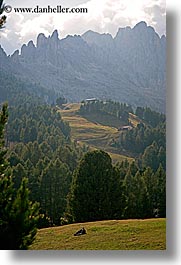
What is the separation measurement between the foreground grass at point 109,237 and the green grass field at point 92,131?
66 cm

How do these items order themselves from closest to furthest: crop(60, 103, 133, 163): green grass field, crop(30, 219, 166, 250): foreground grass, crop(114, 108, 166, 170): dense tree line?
crop(30, 219, 166, 250): foreground grass, crop(114, 108, 166, 170): dense tree line, crop(60, 103, 133, 163): green grass field

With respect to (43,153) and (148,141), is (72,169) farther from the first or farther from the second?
(148,141)

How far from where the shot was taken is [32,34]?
5.75 meters

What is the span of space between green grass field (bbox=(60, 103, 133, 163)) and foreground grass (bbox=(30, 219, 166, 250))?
658 mm

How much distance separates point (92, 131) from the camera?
570 cm

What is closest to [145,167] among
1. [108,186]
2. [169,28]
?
[108,186]

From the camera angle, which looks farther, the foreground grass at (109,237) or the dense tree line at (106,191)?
the dense tree line at (106,191)

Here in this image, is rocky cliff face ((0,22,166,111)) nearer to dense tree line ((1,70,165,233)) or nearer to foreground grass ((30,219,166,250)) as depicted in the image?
dense tree line ((1,70,165,233))

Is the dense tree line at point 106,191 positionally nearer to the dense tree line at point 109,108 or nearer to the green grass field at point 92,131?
the green grass field at point 92,131

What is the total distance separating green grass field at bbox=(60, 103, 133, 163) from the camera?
5664 millimetres

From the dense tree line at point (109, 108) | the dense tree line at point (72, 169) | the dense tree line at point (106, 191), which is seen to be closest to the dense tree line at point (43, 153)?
the dense tree line at point (72, 169)

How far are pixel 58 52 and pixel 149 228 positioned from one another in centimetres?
194

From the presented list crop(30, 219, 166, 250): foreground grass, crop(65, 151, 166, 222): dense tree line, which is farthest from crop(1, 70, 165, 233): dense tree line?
crop(30, 219, 166, 250): foreground grass

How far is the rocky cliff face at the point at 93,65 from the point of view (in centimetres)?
571
